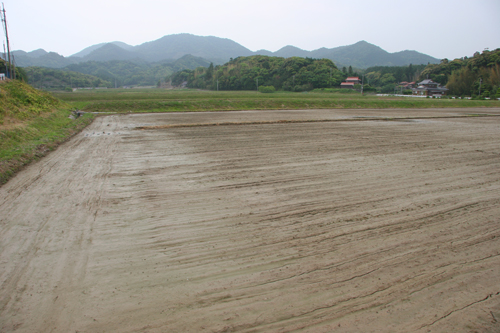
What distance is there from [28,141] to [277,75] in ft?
344

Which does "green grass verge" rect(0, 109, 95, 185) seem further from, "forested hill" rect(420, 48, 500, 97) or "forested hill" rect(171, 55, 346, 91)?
"forested hill" rect(171, 55, 346, 91)

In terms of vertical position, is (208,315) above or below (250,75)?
below

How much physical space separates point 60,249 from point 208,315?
8.74ft

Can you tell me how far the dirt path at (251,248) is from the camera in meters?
3.03

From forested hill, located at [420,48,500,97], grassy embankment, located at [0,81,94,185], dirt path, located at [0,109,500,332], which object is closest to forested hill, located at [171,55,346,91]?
forested hill, located at [420,48,500,97]

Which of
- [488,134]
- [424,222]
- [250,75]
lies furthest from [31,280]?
[250,75]

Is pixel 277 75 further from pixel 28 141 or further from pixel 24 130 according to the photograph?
pixel 28 141

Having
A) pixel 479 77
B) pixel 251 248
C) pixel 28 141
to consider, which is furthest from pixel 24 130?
pixel 479 77

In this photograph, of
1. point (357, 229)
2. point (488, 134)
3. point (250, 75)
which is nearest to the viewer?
point (357, 229)

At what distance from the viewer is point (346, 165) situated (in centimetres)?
884

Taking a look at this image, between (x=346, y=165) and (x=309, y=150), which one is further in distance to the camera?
(x=309, y=150)

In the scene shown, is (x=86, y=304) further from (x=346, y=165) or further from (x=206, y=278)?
(x=346, y=165)

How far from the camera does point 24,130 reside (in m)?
12.5

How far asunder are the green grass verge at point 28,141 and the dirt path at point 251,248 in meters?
0.51
